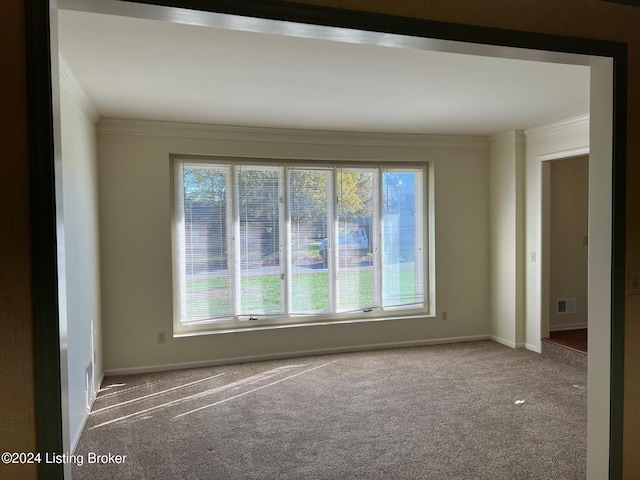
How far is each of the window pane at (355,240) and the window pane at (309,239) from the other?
174mm

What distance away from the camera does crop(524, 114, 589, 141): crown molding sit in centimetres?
443

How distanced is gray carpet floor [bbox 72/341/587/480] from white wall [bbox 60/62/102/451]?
0.42 meters

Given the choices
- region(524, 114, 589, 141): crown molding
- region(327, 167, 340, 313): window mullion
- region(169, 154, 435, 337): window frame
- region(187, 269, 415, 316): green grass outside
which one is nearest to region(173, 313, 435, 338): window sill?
region(169, 154, 435, 337): window frame

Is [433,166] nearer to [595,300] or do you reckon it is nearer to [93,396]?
[595,300]

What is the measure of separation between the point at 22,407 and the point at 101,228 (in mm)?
3447

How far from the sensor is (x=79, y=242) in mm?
3402

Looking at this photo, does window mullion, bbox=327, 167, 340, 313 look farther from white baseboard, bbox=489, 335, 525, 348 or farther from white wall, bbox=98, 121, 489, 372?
white baseboard, bbox=489, 335, 525, 348

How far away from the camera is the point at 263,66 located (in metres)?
2.90

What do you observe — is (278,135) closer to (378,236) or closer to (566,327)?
(378,236)

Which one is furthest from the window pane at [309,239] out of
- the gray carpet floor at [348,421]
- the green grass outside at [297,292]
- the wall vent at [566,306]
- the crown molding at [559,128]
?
the wall vent at [566,306]

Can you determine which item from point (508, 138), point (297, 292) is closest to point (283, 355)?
point (297, 292)

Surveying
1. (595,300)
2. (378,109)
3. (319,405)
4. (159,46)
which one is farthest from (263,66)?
(319,405)

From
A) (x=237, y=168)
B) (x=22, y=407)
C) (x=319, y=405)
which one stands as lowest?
(x=319, y=405)

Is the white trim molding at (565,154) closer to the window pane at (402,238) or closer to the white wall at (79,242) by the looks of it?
the window pane at (402,238)
